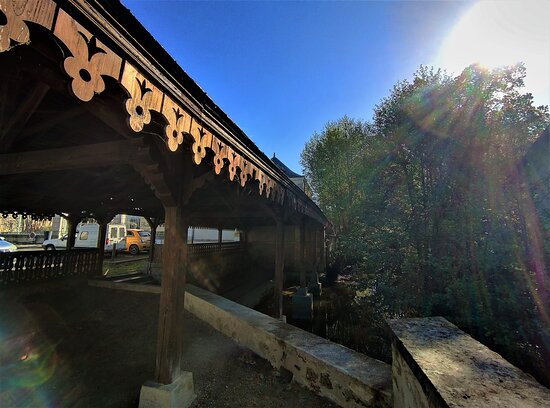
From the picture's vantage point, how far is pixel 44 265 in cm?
759

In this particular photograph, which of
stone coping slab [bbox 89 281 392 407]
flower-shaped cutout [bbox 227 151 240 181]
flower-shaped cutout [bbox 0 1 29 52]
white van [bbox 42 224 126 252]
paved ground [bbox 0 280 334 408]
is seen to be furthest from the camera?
white van [bbox 42 224 126 252]

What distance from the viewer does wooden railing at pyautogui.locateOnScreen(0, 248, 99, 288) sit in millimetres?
6855

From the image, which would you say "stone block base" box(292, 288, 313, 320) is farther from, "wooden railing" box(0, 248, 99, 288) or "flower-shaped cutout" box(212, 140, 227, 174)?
"flower-shaped cutout" box(212, 140, 227, 174)

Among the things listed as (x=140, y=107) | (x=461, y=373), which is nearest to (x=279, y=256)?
(x=461, y=373)

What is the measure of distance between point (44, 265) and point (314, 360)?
8117 millimetres

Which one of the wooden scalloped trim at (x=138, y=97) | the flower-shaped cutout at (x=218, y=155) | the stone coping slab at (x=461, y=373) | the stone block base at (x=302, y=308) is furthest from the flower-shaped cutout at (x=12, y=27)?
the stone block base at (x=302, y=308)

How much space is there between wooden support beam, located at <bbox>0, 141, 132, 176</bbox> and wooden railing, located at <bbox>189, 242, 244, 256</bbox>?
6.35 m

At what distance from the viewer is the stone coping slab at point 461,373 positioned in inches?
51.1

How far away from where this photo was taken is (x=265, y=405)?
10.3 ft

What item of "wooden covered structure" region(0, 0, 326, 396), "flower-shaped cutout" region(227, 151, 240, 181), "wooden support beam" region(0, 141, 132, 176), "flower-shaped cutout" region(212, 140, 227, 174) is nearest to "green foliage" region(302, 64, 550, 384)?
"wooden covered structure" region(0, 0, 326, 396)

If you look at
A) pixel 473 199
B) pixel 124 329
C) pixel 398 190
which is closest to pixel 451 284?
pixel 473 199

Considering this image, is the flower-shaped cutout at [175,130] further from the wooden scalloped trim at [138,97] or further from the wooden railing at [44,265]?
the wooden railing at [44,265]

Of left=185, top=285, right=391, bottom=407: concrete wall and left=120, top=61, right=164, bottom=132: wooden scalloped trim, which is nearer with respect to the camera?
left=120, top=61, right=164, bottom=132: wooden scalloped trim

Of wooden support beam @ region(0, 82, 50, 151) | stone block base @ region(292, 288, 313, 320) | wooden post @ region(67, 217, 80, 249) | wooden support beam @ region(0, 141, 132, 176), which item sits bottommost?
stone block base @ region(292, 288, 313, 320)
